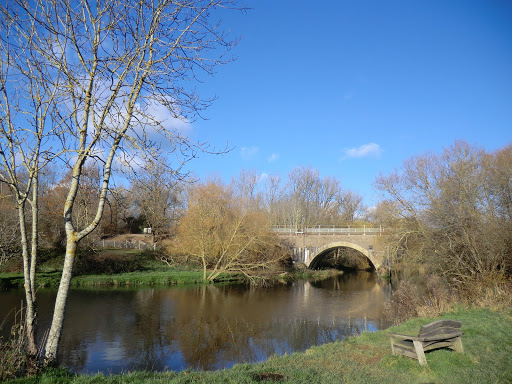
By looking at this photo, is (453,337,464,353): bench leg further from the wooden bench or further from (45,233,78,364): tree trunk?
(45,233,78,364): tree trunk

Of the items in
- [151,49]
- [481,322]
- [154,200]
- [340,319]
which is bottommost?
[340,319]

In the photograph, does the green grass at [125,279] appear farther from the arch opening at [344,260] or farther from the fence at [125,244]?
the arch opening at [344,260]

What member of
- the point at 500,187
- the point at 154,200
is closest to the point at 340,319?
the point at 500,187

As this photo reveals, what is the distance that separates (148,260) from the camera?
2842 centimetres

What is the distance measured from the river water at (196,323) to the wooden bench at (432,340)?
4486 millimetres

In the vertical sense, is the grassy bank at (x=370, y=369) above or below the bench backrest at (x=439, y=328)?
below

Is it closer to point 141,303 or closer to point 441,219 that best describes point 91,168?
point 141,303

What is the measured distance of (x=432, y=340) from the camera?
19.4 feet

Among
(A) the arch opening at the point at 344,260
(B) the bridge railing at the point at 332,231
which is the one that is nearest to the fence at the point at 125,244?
(B) the bridge railing at the point at 332,231

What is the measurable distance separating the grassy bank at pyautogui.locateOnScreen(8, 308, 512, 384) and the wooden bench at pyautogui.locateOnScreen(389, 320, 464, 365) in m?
0.13

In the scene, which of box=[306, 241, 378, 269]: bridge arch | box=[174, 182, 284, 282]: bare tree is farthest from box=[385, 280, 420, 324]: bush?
box=[306, 241, 378, 269]: bridge arch

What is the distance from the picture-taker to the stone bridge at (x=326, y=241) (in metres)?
31.2

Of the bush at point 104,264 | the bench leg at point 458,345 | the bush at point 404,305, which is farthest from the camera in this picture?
the bush at point 104,264

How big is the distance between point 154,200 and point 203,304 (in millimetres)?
12560
